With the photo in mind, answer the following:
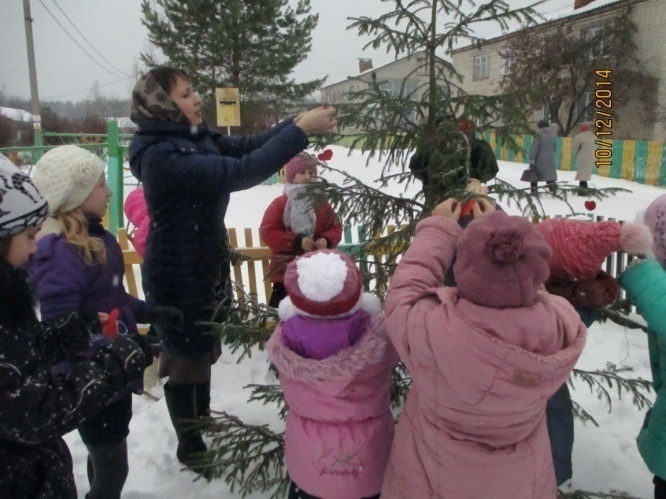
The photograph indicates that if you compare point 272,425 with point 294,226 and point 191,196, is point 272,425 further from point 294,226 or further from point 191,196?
point 191,196

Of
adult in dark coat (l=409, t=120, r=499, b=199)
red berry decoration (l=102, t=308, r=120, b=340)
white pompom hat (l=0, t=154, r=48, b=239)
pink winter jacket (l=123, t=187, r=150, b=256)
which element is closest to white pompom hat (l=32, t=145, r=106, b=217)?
red berry decoration (l=102, t=308, r=120, b=340)

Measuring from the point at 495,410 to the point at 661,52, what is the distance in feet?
80.0

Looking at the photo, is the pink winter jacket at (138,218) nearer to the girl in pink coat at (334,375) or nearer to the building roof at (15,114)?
the girl in pink coat at (334,375)

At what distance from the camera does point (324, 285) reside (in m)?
1.68

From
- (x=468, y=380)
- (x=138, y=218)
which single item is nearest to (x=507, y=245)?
(x=468, y=380)

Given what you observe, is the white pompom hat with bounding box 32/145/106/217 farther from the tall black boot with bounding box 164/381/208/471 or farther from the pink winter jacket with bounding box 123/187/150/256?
the pink winter jacket with bounding box 123/187/150/256

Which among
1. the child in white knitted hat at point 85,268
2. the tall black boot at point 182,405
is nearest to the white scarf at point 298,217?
the tall black boot at point 182,405

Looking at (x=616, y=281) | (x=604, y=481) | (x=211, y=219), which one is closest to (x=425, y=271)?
(x=616, y=281)

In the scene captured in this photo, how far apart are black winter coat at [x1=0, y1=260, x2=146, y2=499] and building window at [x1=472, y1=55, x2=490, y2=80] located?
1113 inches

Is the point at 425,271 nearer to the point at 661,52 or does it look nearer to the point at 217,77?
the point at 217,77

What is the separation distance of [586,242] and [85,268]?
6.16 ft

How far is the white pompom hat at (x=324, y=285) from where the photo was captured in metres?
1.69

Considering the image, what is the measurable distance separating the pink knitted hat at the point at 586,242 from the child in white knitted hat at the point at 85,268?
1510 millimetres

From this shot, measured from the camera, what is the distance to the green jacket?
1.81m
